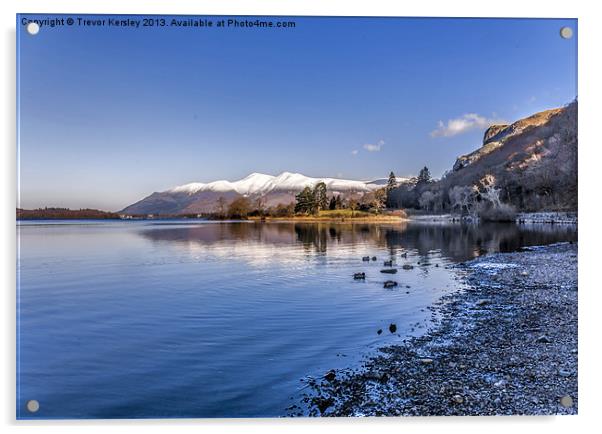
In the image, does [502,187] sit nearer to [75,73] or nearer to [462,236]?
[462,236]

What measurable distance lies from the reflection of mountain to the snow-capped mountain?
47cm

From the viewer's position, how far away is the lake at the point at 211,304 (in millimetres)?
4332

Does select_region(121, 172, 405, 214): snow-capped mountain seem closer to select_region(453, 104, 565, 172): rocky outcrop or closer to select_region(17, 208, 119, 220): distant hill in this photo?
select_region(17, 208, 119, 220): distant hill

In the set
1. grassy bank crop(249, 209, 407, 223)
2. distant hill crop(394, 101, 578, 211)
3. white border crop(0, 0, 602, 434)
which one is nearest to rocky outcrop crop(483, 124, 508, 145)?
distant hill crop(394, 101, 578, 211)

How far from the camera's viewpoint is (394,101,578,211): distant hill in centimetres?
535

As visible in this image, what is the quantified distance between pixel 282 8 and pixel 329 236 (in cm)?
409

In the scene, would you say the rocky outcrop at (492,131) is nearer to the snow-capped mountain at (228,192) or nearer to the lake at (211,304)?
the snow-capped mountain at (228,192)

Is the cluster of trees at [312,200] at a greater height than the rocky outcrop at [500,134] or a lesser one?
lesser

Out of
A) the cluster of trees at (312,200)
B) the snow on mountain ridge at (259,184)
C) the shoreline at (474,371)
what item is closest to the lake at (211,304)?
the shoreline at (474,371)

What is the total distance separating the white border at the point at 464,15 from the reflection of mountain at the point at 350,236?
4.06 ft

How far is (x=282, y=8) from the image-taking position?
4.89m

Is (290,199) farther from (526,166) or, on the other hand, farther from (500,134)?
(526,166)

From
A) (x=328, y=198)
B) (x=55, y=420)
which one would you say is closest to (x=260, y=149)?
(x=328, y=198)

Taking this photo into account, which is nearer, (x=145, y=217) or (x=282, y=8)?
(x=282, y=8)
